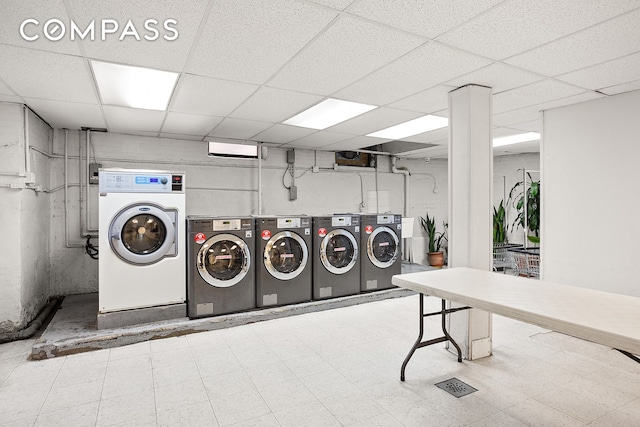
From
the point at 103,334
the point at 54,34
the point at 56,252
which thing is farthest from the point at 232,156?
the point at 54,34

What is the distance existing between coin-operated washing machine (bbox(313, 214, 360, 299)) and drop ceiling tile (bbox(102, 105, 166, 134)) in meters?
2.38

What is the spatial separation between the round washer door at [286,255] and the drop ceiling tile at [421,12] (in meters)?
3.06

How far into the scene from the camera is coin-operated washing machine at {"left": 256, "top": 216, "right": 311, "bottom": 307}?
14.7 feet

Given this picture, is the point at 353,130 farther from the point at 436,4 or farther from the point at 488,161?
the point at 436,4

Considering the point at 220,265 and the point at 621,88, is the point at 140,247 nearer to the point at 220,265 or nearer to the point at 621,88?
the point at 220,265

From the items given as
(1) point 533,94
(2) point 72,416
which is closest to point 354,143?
(1) point 533,94

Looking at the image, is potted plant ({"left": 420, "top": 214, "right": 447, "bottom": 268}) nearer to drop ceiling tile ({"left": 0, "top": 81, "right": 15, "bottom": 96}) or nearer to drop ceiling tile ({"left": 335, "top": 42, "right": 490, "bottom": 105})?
drop ceiling tile ({"left": 335, "top": 42, "right": 490, "bottom": 105})

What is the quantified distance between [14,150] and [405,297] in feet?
17.0

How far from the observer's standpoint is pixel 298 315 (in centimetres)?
453

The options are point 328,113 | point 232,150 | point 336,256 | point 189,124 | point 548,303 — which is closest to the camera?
point 548,303

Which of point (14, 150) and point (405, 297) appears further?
point (405, 297)

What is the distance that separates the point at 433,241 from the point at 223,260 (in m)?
5.14

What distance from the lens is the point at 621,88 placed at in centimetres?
321

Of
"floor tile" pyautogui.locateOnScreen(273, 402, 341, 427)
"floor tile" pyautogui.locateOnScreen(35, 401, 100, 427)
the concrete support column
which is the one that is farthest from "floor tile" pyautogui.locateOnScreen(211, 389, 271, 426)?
the concrete support column
